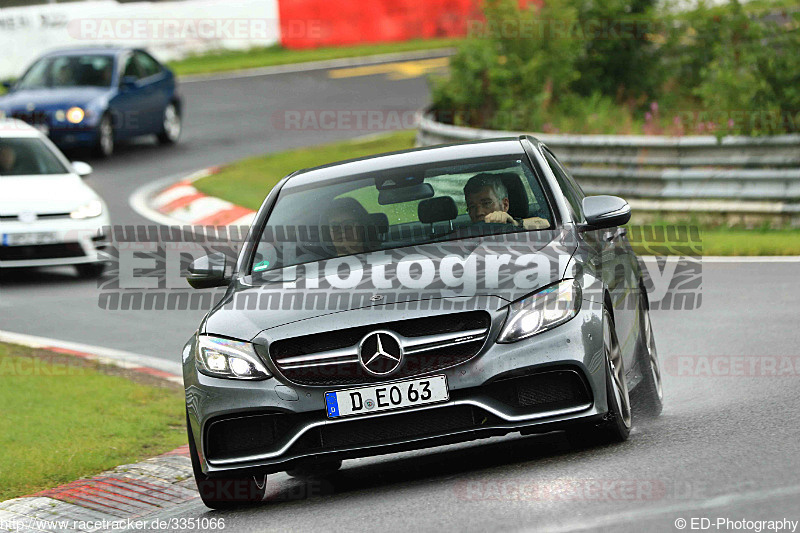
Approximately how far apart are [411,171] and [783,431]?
2394 mm

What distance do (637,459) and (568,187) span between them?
206 cm

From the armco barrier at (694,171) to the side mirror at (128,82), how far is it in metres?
9.47

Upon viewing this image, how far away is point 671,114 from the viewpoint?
69.5ft

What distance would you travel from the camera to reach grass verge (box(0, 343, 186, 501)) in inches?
341

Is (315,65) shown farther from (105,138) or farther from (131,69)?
(105,138)

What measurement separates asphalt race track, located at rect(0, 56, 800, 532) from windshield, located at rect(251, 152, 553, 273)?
118cm

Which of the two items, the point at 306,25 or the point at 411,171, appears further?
the point at 306,25

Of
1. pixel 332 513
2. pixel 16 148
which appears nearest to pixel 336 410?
pixel 332 513

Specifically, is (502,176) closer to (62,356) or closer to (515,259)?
(515,259)

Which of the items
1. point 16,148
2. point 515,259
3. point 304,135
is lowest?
point 304,135

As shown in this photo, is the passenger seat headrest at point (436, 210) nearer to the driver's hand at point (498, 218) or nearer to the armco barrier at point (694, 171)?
the driver's hand at point (498, 218)

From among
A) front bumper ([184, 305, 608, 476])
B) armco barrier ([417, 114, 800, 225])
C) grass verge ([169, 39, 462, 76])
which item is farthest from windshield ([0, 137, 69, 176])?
grass verge ([169, 39, 462, 76])

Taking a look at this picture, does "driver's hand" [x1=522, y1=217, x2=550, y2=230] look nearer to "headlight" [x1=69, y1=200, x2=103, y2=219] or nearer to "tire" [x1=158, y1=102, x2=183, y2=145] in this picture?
"headlight" [x1=69, y1=200, x2=103, y2=219]

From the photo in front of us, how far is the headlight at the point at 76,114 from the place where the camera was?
2336 centimetres
